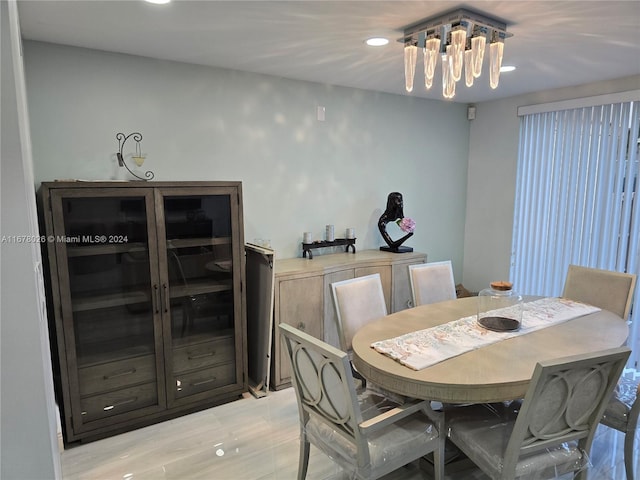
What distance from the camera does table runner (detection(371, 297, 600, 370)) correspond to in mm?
2014

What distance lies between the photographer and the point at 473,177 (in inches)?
185

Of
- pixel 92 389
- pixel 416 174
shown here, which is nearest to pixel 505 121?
pixel 416 174

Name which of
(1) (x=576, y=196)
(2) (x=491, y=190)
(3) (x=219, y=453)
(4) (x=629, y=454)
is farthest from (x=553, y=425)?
(2) (x=491, y=190)

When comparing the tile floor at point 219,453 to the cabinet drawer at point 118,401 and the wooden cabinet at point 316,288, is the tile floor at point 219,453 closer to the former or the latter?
the cabinet drawer at point 118,401

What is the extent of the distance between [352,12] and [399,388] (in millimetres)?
1744

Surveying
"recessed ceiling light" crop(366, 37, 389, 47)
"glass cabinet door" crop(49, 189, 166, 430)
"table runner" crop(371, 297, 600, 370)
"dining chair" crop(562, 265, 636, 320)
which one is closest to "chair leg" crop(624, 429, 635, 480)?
"table runner" crop(371, 297, 600, 370)

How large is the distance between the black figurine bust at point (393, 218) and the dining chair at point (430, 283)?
2.39 feet

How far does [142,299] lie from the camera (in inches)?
107

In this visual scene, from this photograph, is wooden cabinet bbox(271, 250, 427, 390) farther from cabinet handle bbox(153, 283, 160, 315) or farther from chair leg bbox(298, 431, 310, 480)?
chair leg bbox(298, 431, 310, 480)

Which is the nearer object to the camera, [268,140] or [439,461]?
[439,461]

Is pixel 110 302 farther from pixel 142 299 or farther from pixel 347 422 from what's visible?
pixel 347 422

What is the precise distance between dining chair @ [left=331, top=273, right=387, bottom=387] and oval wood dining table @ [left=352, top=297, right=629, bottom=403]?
18 cm

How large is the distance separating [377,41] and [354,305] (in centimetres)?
157

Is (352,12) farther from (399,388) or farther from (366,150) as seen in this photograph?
(366,150)
